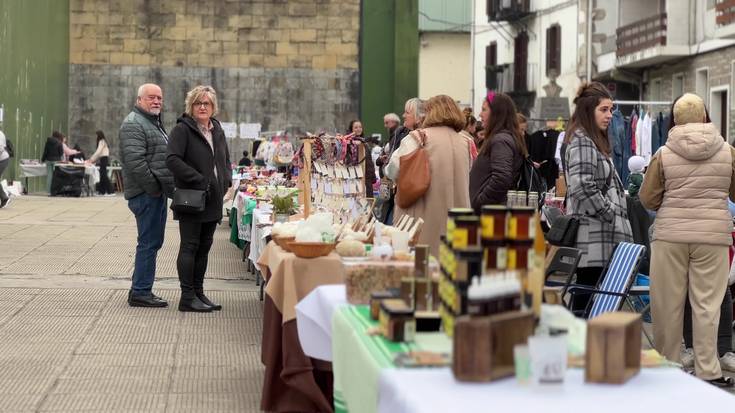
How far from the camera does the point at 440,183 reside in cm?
733

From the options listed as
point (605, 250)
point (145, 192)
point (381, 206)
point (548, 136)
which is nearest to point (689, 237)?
point (605, 250)

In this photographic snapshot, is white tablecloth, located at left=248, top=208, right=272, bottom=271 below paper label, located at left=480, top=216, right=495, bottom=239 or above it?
below

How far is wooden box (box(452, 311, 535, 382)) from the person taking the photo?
10.8 ft

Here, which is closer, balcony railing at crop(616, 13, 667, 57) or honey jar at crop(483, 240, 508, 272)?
honey jar at crop(483, 240, 508, 272)

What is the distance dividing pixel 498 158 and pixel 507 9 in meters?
33.6

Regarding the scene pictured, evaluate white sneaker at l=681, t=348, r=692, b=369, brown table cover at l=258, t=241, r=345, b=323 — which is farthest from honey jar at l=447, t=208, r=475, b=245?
white sneaker at l=681, t=348, r=692, b=369

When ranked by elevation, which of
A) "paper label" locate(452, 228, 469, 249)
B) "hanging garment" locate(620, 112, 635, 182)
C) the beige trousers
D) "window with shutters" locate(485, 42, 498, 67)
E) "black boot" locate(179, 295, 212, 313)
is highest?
"window with shutters" locate(485, 42, 498, 67)

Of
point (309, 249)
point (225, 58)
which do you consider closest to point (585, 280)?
point (309, 249)

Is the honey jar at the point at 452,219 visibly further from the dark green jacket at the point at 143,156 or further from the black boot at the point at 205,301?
the black boot at the point at 205,301

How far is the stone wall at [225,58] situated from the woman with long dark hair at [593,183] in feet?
86.0

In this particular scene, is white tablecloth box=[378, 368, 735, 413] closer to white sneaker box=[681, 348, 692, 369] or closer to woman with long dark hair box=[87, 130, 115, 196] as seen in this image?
white sneaker box=[681, 348, 692, 369]

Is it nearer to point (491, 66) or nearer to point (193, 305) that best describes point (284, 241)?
point (193, 305)

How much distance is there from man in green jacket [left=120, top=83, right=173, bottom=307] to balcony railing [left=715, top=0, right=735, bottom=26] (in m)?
17.4

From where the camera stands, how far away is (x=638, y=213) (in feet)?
30.8
